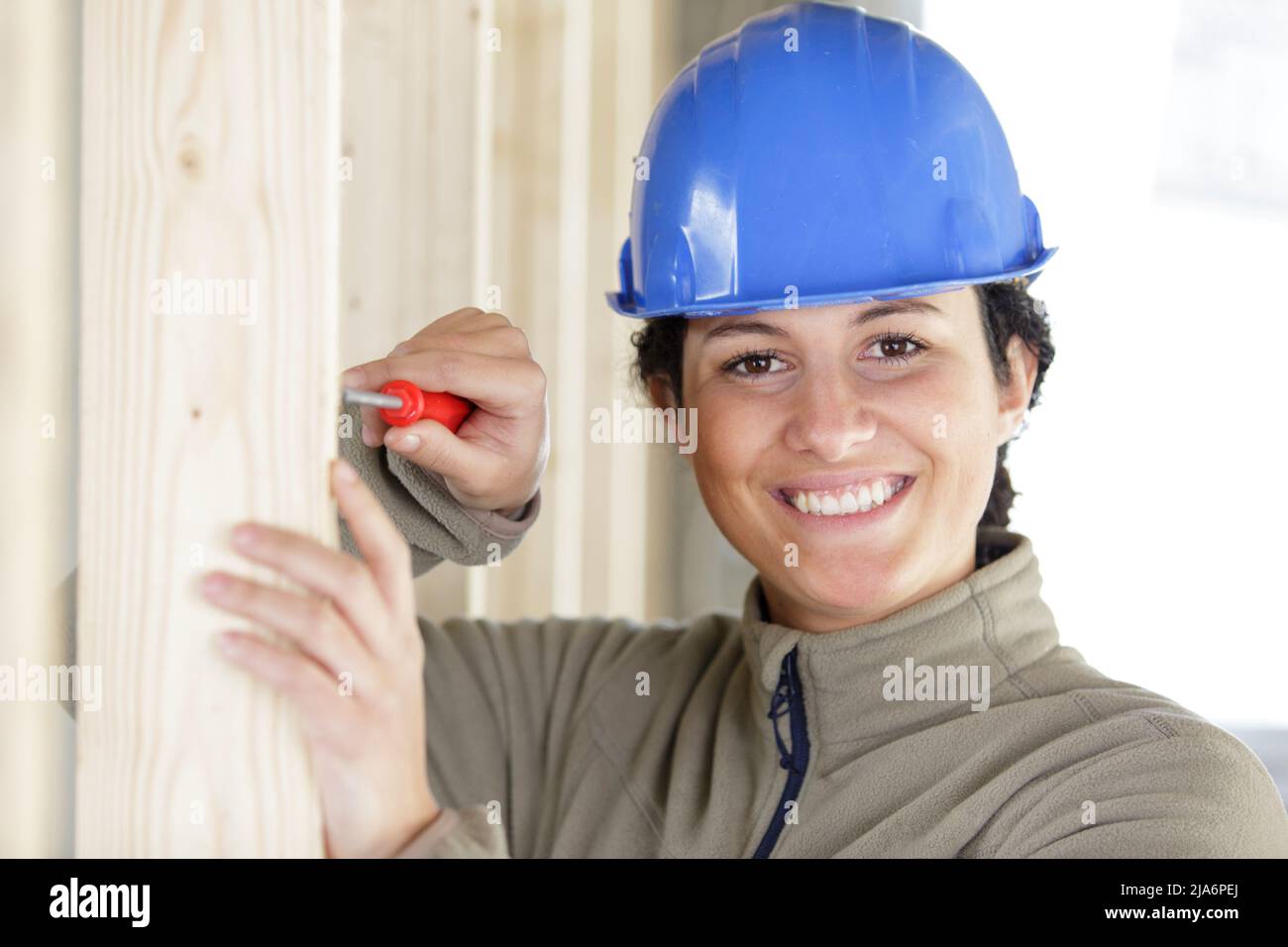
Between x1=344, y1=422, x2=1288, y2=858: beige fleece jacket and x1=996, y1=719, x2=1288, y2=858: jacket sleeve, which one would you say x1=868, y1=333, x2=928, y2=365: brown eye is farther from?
x1=996, y1=719, x2=1288, y2=858: jacket sleeve

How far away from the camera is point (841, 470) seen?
141 centimetres

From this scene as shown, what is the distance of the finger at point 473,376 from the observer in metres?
1.34

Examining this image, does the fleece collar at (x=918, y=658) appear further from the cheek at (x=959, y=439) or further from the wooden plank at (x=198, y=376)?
the wooden plank at (x=198, y=376)

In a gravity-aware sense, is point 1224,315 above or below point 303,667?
above

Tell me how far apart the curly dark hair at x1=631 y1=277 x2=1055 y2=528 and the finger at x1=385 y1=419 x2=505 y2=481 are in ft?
1.00

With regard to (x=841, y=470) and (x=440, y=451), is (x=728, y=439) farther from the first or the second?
(x=440, y=451)

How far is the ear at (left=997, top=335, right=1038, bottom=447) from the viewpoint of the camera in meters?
1.57

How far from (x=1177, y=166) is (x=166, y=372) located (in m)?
3.09

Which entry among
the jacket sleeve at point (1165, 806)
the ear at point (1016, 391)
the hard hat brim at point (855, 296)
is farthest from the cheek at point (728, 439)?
the jacket sleeve at point (1165, 806)

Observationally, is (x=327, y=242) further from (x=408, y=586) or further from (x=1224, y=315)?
(x=1224, y=315)

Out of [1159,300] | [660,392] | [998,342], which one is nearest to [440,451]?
[660,392]

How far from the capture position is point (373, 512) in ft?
2.83

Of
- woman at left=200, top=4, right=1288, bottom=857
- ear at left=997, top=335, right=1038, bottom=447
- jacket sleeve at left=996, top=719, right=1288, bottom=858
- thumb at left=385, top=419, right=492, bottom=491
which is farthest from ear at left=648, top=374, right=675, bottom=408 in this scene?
jacket sleeve at left=996, top=719, right=1288, bottom=858
